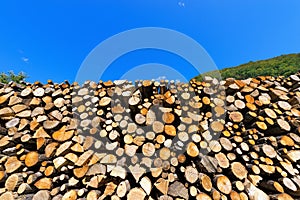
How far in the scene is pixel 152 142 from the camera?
73.0 inches

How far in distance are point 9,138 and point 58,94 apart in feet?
2.38

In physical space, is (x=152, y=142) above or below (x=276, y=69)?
below

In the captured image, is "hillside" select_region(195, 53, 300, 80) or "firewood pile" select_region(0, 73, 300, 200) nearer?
"firewood pile" select_region(0, 73, 300, 200)

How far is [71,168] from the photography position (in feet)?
5.94

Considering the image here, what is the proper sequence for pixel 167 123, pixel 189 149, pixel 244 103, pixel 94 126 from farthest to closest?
pixel 244 103 → pixel 94 126 → pixel 167 123 → pixel 189 149

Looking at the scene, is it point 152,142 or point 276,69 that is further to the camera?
point 276,69

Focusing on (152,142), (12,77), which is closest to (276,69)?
(152,142)

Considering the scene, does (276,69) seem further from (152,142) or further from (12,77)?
(12,77)

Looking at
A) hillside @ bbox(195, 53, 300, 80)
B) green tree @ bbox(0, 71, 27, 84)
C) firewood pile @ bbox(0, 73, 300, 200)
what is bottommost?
firewood pile @ bbox(0, 73, 300, 200)

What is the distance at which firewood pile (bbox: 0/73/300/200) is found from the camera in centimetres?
167

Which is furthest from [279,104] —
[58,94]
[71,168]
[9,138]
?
[9,138]

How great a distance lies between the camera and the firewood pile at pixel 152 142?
65.7 inches

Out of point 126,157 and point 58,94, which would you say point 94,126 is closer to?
point 126,157

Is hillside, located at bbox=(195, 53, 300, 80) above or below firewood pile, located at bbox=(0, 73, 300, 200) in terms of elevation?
above
